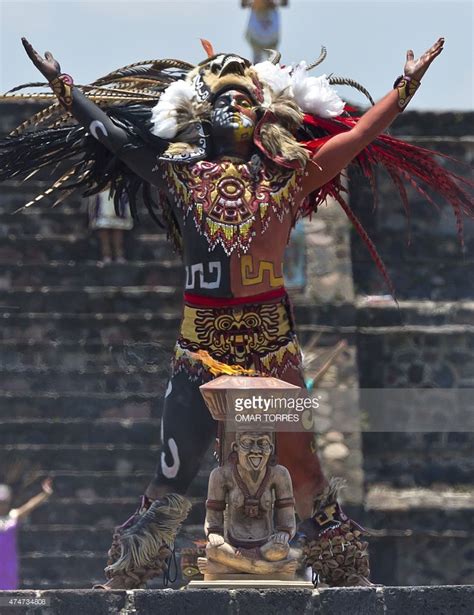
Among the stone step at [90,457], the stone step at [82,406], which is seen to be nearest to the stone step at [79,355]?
the stone step at [82,406]

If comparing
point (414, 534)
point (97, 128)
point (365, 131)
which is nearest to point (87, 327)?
point (414, 534)

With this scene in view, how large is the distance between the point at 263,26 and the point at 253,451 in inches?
265

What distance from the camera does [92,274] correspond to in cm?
1354

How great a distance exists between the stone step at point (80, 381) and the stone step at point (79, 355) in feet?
0.24

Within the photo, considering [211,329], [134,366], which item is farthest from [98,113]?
[134,366]

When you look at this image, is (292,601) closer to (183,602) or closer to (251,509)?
(183,602)

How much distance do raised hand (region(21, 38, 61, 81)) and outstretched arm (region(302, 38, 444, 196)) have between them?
51.9 inches

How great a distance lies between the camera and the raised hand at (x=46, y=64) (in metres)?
8.38

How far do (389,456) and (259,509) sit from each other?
565 cm

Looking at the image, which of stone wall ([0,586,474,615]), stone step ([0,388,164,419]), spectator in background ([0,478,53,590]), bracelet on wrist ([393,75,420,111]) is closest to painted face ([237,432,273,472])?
stone wall ([0,586,474,615])

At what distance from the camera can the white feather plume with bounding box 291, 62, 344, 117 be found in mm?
8719

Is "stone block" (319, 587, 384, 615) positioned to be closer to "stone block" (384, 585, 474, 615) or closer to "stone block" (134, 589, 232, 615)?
"stone block" (384, 585, 474, 615)

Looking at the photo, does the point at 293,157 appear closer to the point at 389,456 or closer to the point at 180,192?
the point at 180,192

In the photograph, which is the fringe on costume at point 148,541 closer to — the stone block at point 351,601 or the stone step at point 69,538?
the stone block at point 351,601
